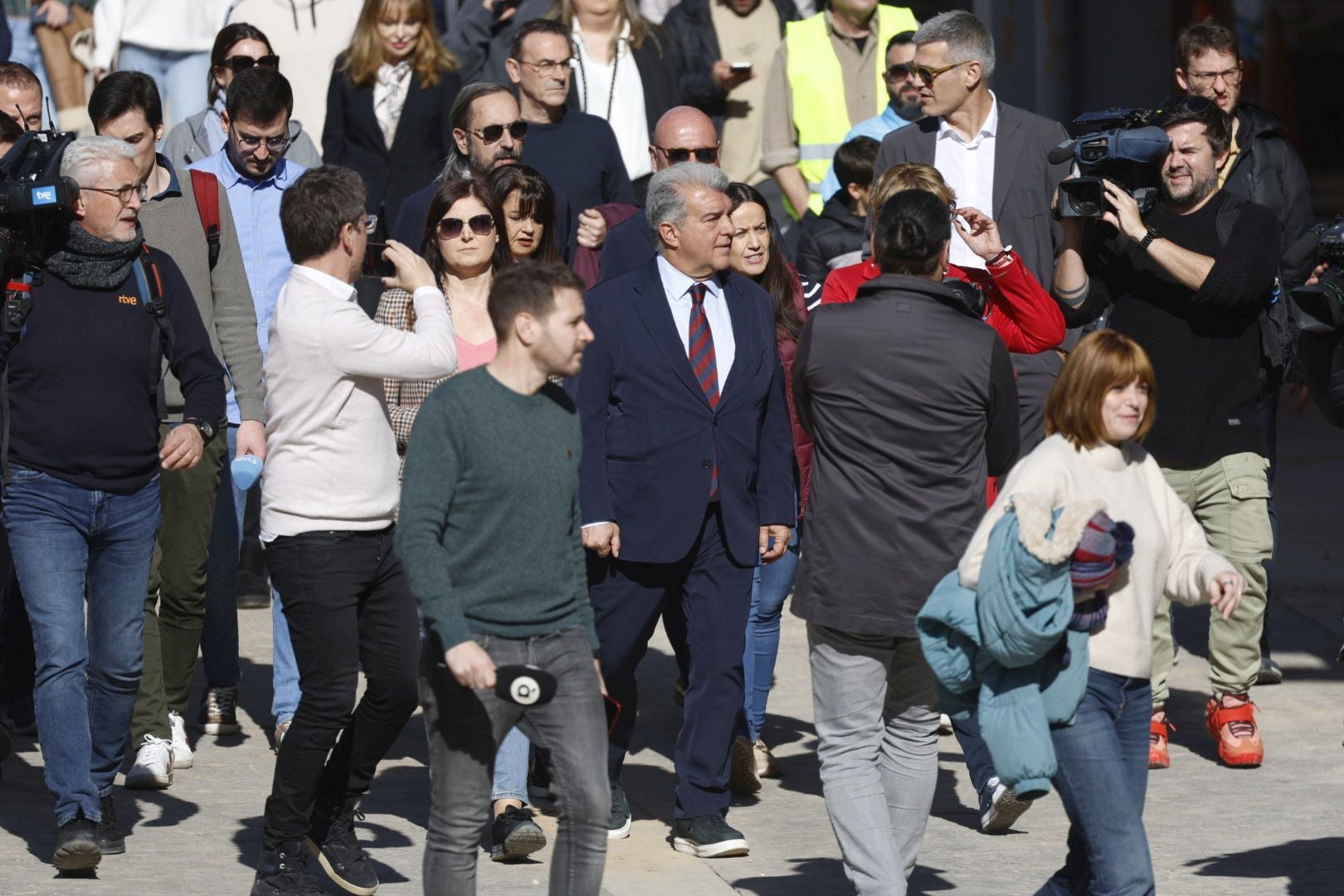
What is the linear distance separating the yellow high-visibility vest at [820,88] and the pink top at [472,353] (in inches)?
165

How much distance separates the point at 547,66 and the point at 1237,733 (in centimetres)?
380

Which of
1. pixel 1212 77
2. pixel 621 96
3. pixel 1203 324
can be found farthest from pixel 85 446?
pixel 621 96

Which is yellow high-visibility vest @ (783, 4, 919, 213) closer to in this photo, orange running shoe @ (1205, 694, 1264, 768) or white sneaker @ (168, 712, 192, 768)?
orange running shoe @ (1205, 694, 1264, 768)

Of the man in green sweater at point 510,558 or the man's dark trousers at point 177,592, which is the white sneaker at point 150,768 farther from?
the man in green sweater at point 510,558

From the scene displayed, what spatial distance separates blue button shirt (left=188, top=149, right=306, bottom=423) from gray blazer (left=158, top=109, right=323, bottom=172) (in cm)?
69

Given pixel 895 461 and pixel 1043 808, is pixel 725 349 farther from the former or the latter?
pixel 1043 808

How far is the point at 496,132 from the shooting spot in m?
8.34

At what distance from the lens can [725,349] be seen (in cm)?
698

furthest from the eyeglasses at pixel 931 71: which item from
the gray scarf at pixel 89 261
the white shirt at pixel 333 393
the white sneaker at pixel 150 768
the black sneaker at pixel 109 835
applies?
the black sneaker at pixel 109 835

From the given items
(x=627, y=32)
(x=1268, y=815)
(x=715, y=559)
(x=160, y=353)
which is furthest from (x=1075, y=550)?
(x=627, y=32)

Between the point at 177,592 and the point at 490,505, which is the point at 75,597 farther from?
the point at 490,505

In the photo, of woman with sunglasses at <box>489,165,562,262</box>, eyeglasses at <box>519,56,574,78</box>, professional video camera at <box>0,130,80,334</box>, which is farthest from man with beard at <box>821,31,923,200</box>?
professional video camera at <box>0,130,80,334</box>

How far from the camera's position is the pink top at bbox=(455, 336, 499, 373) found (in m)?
7.09

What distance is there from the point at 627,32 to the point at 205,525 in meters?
3.95
